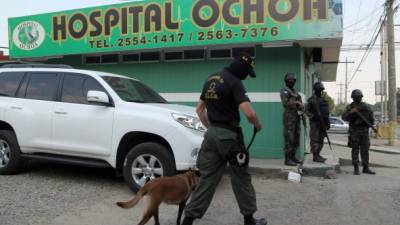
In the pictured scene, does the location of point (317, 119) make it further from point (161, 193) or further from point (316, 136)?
point (161, 193)

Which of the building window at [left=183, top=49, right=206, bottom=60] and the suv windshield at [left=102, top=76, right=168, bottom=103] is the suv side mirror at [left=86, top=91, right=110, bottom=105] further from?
the building window at [left=183, top=49, right=206, bottom=60]

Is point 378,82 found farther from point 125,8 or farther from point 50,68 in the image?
point 50,68

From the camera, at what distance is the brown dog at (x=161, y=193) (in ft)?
16.0

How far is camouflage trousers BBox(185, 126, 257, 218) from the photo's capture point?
15.7 feet

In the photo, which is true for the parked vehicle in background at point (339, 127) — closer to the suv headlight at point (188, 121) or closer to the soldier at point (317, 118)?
the soldier at point (317, 118)

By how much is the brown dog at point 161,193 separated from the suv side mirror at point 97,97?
2197 millimetres

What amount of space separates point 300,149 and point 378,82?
16579 mm

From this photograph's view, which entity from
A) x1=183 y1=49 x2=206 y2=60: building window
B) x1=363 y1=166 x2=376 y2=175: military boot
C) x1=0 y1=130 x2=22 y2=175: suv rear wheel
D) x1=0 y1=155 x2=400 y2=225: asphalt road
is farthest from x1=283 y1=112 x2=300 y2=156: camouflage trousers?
x1=0 y1=130 x2=22 y2=175: suv rear wheel

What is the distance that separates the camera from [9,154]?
25.8 feet

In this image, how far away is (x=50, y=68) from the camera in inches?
308

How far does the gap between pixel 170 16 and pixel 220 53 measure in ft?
4.46

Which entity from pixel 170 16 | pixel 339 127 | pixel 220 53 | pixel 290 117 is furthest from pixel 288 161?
pixel 339 127

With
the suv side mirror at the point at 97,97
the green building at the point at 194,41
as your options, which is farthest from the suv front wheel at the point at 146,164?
the green building at the point at 194,41

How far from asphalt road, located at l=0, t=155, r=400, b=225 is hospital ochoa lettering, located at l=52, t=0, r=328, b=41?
323 cm
